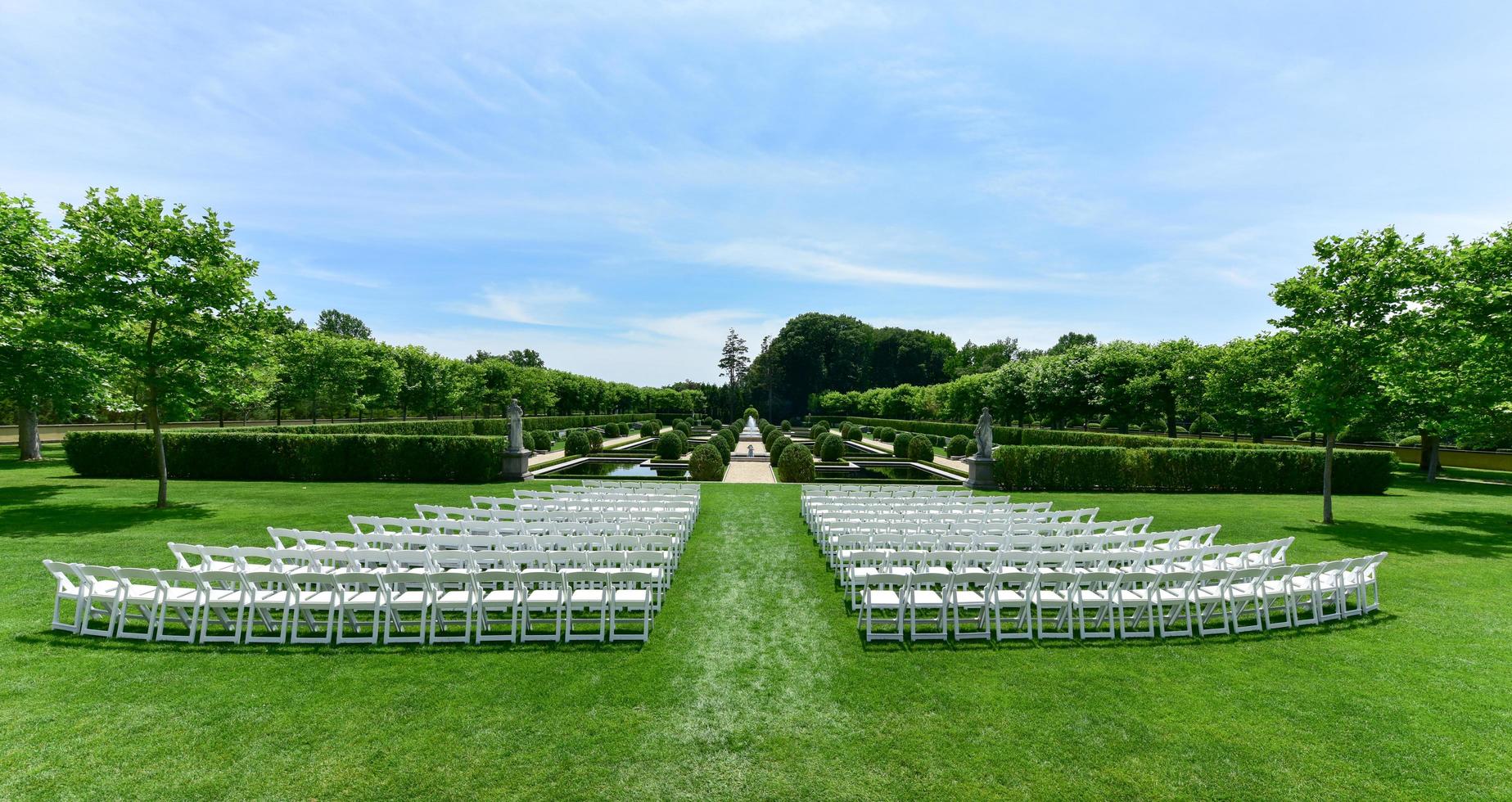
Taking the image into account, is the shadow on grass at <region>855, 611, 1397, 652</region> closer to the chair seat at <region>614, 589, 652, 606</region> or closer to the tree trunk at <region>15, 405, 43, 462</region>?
the chair seat at <region>614, 589, 652, 606</region>

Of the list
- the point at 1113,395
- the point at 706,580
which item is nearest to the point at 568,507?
the point at 706,580

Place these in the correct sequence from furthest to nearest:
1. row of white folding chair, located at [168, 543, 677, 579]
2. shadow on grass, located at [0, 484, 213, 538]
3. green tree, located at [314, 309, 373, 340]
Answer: green tree, located at [314, 309, 373, 340] → shadow on grass, located at [0, 484, 213, 538] → row of white folding chair, located at [168, 543, 677, 579]

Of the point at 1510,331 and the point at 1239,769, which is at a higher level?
the point at 1510,331

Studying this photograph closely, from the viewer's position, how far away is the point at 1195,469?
19828mm

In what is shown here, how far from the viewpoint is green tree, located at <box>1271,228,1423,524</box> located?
44.2ft

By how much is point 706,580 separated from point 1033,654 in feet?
14.2

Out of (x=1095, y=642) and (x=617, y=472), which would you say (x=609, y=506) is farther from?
(x=617, y=472)

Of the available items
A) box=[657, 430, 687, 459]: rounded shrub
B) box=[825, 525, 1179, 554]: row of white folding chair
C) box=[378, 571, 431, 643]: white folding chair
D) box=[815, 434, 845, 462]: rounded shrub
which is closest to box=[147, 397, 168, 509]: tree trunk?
box=[378, 571, 431, 643]: white folding chair

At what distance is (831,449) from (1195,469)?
45.9 feet

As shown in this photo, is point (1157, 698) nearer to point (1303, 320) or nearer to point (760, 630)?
point (760, 630)

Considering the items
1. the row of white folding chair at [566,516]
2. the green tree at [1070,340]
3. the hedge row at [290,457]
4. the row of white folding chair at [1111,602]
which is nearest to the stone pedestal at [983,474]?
the row of white folding chair at [1111,602]

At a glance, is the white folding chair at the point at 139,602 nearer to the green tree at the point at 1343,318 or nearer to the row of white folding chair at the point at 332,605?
the row of white folding chair at the point at 332,605

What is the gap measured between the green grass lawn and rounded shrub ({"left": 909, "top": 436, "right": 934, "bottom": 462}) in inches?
857

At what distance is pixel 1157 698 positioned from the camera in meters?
5.31
